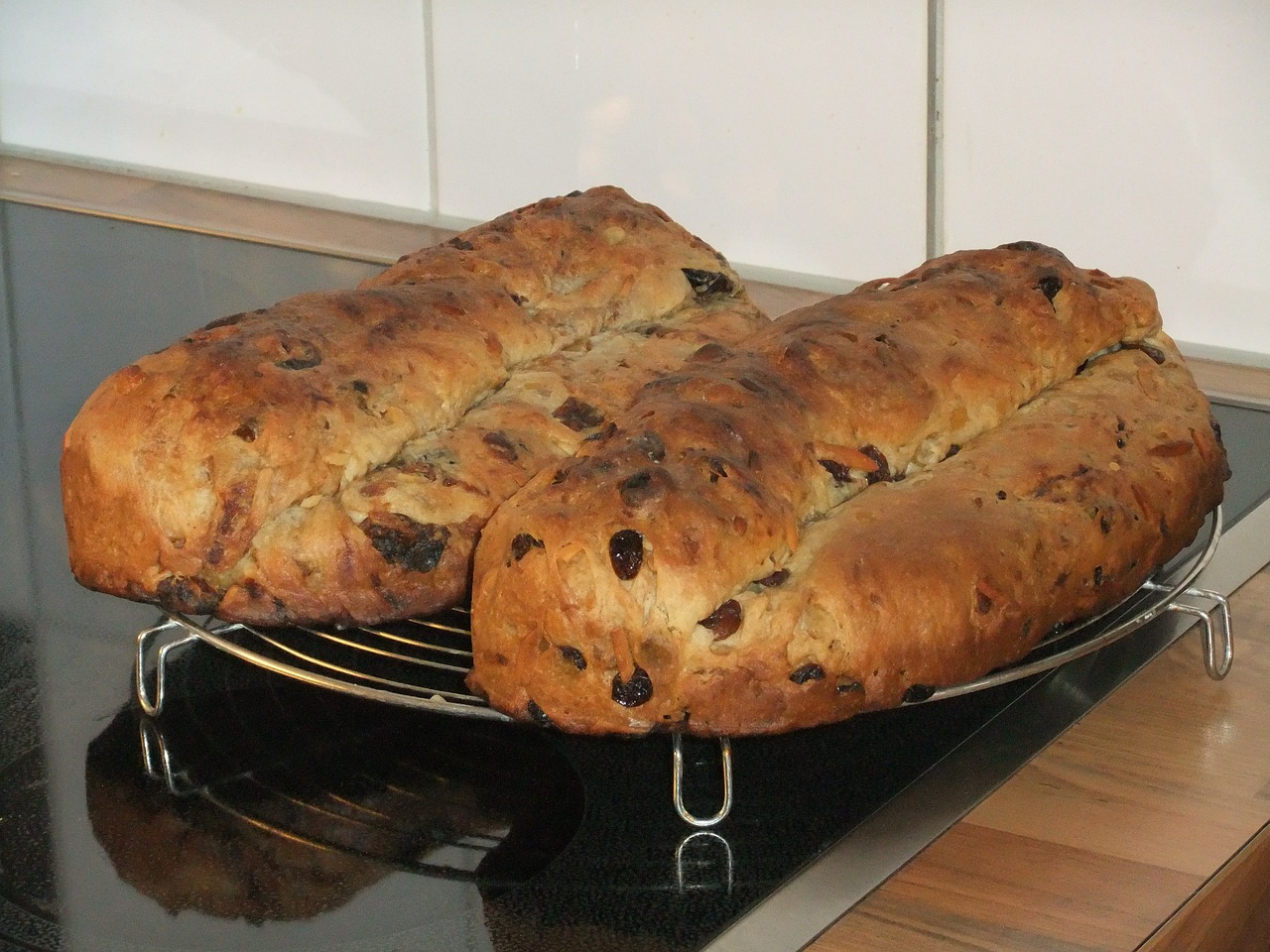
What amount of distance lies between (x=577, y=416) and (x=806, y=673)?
1.08 ft

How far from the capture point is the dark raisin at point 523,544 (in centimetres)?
93

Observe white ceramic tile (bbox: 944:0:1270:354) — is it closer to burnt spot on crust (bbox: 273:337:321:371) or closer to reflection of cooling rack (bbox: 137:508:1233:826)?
reflection of cooling rack (bbox: 137:508:1233:826)

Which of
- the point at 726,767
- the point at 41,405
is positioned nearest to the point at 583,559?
the point at 726,767

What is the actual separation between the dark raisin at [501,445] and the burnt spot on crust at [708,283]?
0.34m

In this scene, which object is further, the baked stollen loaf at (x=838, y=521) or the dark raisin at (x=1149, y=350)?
the dark raisin at (x=1149, y=350)

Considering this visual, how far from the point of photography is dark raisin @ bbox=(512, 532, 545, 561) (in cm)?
93

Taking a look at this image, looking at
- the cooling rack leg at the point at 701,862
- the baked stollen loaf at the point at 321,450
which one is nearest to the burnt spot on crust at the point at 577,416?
the baked stollen loaf at the point at 321,450

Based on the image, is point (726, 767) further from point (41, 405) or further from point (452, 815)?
point (41, 405)

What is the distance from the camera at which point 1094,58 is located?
5.55ft

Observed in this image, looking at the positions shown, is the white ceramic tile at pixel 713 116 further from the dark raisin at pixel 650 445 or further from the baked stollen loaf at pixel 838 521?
the dark raisin at pixel 650 445

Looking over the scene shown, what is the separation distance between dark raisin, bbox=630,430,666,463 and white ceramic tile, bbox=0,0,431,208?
4.68ft

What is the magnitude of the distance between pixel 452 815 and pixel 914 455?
415 mm

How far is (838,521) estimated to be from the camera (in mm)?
1013

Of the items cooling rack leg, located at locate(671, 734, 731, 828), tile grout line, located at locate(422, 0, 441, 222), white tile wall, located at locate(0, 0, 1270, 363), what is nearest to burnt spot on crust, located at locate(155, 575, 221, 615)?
cooling rack leg, located at locate(671, 734, 731, 828)
